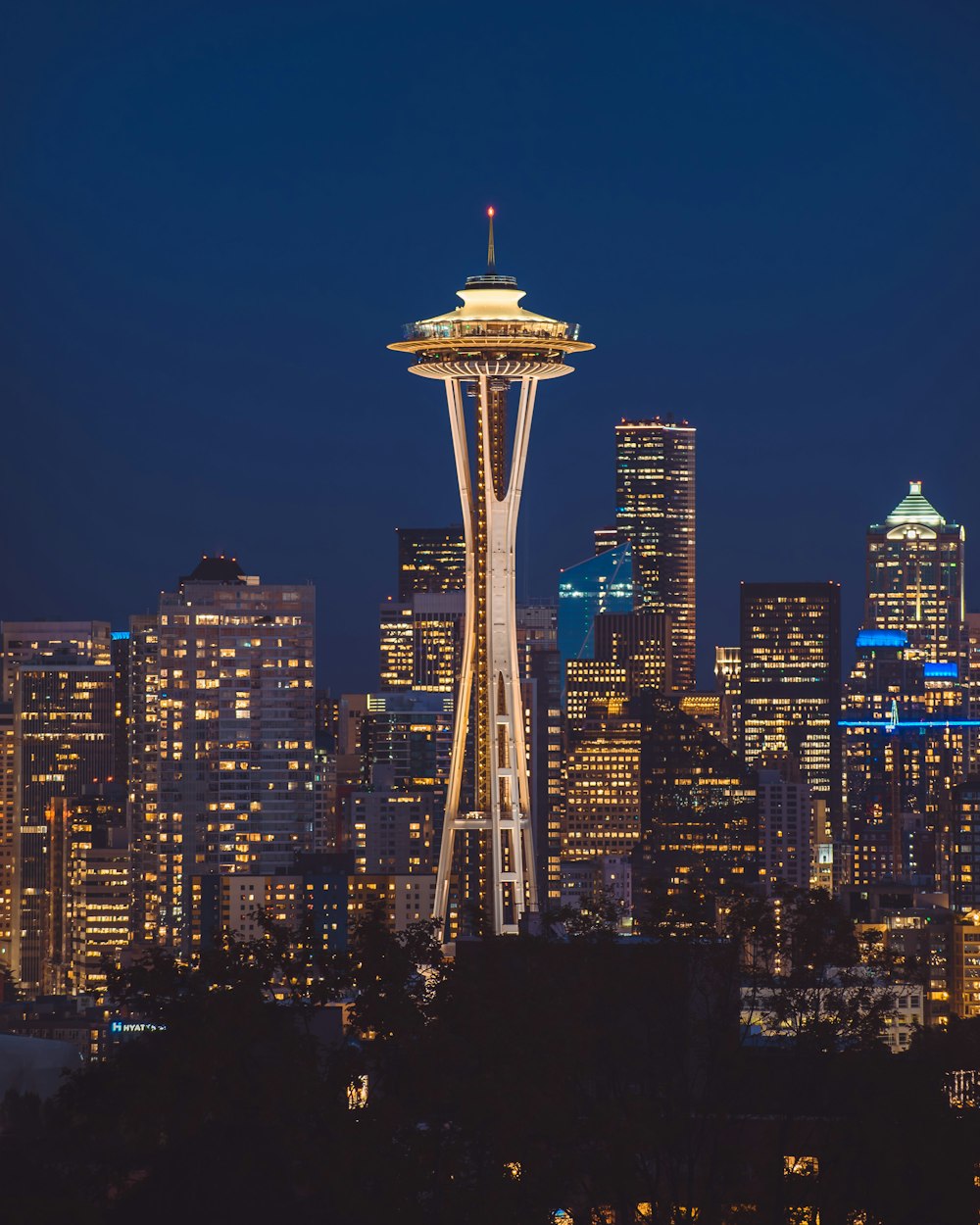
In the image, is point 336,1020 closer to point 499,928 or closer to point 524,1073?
point 524,1073

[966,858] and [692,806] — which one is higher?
[692,806]

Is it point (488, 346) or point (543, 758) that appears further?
point (543, 758)

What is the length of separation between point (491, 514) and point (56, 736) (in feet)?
242

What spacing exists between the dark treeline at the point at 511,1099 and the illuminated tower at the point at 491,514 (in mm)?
75165

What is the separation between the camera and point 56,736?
184250 mm

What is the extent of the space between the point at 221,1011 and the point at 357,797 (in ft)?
421

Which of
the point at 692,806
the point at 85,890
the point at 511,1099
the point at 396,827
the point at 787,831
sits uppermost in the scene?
the point at 692,806

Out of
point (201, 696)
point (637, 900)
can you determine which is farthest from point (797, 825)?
point (201, 696)

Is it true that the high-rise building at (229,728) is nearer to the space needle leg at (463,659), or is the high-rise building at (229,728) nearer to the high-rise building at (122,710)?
the high-rise building at (122,710)

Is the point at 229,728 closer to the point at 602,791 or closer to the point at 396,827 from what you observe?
the point at 396,827

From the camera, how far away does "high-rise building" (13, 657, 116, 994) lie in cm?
17500

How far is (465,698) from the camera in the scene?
382ft

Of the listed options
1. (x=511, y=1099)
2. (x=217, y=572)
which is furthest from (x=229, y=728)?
(x=511, y=1099)

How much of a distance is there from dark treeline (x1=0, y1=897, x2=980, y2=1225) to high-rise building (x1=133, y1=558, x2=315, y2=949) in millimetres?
110045
